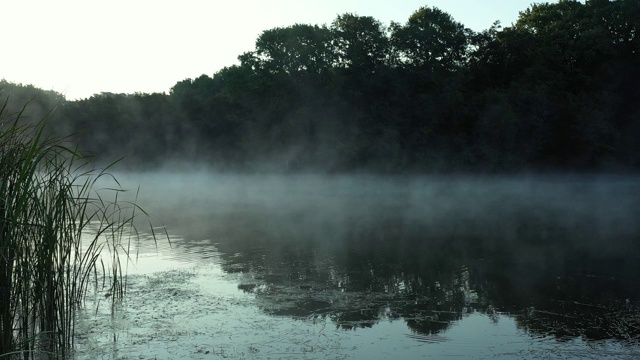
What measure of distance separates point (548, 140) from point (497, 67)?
641 cm

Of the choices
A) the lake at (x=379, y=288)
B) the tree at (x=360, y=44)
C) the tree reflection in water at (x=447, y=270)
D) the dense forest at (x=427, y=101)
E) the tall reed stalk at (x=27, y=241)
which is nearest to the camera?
the tall reed stalk at (x=27, y=241)

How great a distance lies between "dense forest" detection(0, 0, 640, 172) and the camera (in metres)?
34.3

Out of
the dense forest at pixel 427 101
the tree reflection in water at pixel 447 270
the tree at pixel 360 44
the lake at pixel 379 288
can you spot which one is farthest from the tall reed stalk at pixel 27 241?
the tree at pixel 360 44

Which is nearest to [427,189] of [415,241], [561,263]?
[415,241]

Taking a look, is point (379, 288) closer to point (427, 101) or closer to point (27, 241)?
point (27, 241)

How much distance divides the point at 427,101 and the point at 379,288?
2919 centimetres

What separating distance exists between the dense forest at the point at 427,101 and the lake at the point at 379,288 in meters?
16.4

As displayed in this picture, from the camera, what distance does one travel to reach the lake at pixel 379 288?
6066 millimetres

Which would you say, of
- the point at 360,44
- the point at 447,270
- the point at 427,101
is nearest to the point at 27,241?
the point at 447,270

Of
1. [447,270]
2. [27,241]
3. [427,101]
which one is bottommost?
[447,270]

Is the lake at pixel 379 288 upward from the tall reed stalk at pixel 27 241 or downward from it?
downward

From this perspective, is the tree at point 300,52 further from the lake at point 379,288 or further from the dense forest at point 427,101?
the lake at point 379,288

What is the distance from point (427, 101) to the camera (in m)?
36.6

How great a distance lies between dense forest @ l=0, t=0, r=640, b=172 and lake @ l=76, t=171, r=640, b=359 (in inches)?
645
